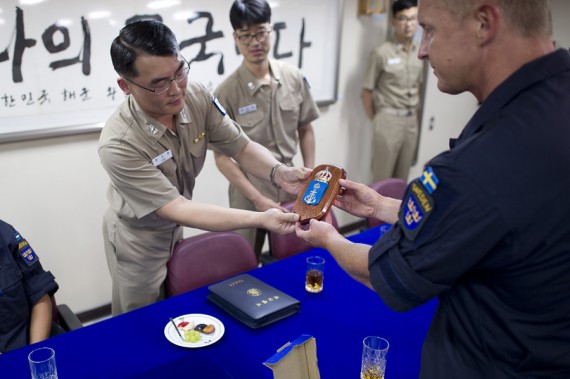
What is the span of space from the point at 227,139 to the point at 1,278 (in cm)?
104

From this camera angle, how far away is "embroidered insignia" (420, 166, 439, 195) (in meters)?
0.91

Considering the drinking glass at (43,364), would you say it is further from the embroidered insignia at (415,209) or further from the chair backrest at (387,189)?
the chair backrest at (387,189)

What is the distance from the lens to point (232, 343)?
1495mm

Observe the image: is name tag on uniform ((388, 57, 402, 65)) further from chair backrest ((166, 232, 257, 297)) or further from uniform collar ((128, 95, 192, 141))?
uniform collar ((128, 95, 192, 141))

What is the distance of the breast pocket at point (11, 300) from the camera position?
5.72 feet

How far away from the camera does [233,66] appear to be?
3197mm

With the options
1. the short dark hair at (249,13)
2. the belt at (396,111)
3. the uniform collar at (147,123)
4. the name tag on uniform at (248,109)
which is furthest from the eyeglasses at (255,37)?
the belt at (396,111)

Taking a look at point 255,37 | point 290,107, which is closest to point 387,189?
point 290,107

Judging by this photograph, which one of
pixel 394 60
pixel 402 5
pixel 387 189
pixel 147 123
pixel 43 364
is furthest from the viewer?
pixel 394 60

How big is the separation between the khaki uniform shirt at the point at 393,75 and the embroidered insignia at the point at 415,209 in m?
2.98

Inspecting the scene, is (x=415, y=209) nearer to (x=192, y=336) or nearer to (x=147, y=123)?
(x=192, y=336)

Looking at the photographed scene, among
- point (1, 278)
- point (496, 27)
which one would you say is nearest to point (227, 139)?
point (1, 278)

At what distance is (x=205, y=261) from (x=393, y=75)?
2427mm

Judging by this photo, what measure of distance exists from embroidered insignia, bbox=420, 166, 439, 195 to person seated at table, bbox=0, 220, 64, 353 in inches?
59.8
